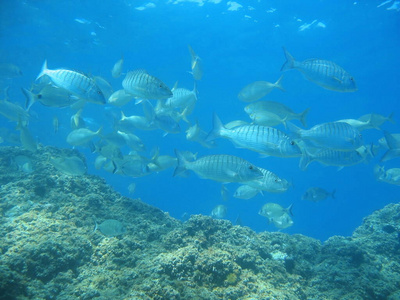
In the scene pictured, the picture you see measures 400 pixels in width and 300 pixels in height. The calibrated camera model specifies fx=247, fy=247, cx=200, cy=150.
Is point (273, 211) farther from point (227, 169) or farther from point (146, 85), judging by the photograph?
point (146, 85)

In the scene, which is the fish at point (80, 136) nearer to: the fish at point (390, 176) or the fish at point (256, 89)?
the fish at point (256, 89)

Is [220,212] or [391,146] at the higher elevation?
[391,146]

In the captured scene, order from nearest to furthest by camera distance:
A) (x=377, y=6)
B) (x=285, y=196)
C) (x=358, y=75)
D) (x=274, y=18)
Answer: (x=377, y=6)
(x=274, y=18)
(x=358, y=75)
(x=285, y=196)

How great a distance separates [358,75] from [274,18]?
1725 centimetres

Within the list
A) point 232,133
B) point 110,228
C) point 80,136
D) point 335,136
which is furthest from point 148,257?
point 80,136

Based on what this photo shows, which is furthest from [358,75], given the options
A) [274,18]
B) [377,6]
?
[274,18]

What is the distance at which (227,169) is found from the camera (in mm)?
4398

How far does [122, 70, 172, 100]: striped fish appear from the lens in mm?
5176

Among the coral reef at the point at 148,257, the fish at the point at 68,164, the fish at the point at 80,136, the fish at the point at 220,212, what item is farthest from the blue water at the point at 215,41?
the fish at the point at 220,212

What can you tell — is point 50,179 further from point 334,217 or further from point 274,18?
point 334,217

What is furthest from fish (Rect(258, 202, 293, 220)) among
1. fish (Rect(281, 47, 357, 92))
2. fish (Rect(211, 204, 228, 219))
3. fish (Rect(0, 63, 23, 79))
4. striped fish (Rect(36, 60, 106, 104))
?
fish (Rect(0, 63, 23, 79))

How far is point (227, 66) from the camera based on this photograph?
1422 inches

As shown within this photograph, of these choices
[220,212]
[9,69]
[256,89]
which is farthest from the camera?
[9,69]

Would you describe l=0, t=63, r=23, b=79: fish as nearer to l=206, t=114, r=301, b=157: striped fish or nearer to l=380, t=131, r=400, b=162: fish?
l=206, t=114, r=301, b=157: striped fish
